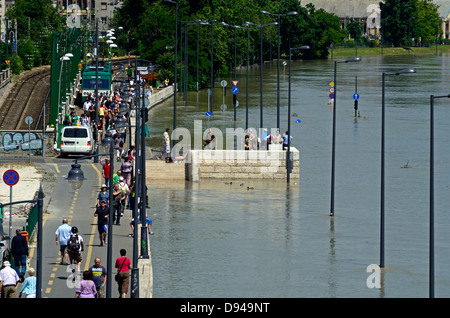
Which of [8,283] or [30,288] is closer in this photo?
[30,288]

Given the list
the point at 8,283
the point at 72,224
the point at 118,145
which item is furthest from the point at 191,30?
the point at 8,283

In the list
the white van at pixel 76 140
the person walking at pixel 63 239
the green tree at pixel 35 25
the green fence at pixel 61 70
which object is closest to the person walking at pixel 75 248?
the person walking at pixel 63 239

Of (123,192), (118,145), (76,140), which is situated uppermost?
(76,140)

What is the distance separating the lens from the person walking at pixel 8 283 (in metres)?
27.9

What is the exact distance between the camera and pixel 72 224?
40469 mm

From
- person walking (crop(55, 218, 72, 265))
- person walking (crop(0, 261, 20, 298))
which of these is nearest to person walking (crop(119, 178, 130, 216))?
person walking (crop(55, 218, 72, 265))

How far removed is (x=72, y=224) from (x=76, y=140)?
61.3 ft

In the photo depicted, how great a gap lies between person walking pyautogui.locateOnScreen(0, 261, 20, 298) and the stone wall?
1120 inches

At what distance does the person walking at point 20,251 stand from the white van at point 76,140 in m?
27.3

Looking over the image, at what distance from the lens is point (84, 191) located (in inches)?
1922

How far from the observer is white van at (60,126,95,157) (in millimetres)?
58656

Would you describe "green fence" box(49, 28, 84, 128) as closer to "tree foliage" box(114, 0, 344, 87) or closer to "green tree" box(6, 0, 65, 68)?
"green tree" box(6, 0, 65, 68)

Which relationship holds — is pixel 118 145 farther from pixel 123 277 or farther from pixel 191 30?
pixel 191 30

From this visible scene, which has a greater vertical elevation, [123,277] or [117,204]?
[117,204]
